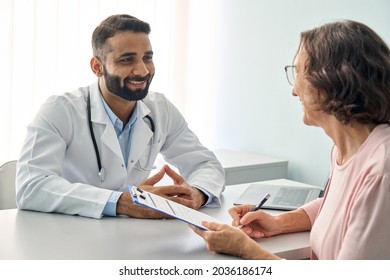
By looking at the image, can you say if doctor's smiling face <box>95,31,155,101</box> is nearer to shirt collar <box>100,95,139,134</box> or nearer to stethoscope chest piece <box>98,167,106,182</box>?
shirt collar <box>100,95,139,134</box>

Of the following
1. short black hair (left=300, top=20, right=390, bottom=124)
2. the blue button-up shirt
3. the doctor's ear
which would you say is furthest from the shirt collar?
short black hair (left=300, top=20, right=390, bottom=124)

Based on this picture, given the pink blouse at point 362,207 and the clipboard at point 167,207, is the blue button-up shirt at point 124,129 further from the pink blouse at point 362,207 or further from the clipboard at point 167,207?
the pink blouse at point 362,207

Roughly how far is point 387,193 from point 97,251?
0.70m

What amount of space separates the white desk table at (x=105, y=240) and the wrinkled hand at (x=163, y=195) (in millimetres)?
24

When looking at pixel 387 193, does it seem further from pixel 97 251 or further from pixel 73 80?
pixel 73 80

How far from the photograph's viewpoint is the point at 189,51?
361 centimetres

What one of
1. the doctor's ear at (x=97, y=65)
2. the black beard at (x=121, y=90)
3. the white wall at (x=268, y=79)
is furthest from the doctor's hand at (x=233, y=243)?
the white wall at (x=268, y=79)

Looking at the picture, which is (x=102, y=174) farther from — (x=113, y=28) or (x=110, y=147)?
(x=113, y=28)

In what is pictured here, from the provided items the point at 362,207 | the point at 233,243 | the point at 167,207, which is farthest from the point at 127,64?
the point at 362,207

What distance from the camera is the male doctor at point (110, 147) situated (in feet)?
5.39

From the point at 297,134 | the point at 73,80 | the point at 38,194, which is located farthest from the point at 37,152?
the point at 297,134

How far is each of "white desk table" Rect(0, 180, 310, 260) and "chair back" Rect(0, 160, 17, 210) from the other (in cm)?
47

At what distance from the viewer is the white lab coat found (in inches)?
64.7

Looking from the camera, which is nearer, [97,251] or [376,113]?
[376,113]
